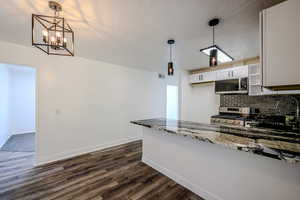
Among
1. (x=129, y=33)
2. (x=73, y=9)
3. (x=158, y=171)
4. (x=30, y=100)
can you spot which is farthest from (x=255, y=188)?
(x=30, y=100)

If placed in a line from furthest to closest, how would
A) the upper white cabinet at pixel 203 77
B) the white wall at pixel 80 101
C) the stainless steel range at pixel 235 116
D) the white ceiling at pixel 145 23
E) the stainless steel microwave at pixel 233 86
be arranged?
the upper white cabinet at pixel 203 77, the stainless steel microwave at pixel 233 86, the stainless steel range at pixel 235 116, the white wall at pixel 80 101, the white ceiling at pixel 145 23

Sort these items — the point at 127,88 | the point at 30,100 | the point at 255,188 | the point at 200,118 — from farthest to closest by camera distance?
the point at 30,100 < the point at 200,118 < the point at 127,88 < the point at 255,188

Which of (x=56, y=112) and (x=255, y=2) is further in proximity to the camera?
(x=56, y=112)

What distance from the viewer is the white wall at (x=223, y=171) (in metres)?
1.26

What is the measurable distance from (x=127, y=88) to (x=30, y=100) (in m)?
4.29

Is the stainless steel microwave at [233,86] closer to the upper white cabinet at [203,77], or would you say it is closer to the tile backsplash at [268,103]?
the upper white cabinet at [203,77]

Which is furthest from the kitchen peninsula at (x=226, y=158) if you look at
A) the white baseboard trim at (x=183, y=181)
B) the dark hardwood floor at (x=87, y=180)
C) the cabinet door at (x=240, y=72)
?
the cabinet door at (x=240, y=72)

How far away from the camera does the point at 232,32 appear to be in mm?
2170

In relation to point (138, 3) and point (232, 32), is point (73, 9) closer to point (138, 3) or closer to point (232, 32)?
point (138, 3)

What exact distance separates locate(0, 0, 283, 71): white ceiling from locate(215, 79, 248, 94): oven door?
3.01 ft

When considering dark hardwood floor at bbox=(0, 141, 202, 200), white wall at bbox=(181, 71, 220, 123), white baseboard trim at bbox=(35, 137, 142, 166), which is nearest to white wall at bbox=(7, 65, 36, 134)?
dark hardwood floor at bbox=(0, 141, 202, 200)

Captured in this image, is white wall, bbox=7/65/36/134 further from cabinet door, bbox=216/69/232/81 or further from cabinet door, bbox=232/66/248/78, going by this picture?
cabinet door, bbox=232/66/248/78

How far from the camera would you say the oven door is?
355 cm

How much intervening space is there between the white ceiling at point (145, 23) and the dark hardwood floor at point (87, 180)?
2518 mm
